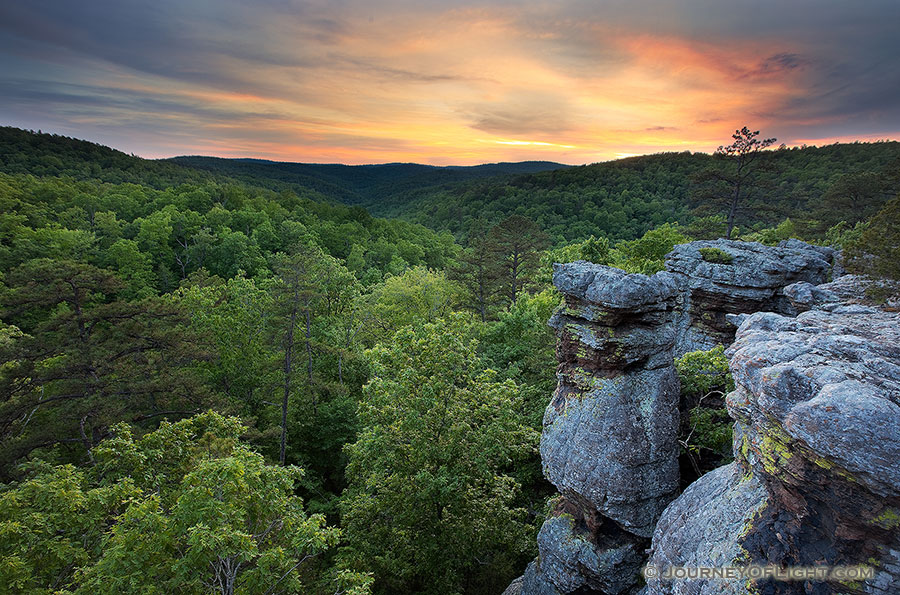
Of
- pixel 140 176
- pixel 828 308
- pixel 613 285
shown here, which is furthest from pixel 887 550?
pixel 140 176

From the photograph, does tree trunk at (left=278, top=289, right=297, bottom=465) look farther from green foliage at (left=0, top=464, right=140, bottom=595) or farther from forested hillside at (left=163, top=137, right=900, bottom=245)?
forested hillside at (left=163, top=137, right=900, bottom=245)

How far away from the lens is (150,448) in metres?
10.2

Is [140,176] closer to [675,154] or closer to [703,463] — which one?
[703,463]

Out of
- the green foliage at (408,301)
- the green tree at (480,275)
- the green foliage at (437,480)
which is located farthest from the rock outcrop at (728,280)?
the green foliage at (408,301)

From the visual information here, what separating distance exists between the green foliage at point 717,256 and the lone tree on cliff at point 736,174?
11.2m

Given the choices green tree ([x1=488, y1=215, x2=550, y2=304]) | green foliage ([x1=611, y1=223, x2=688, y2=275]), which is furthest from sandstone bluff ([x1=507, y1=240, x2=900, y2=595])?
green tree ([x1=488, y1=215, x2=550, y2=304])

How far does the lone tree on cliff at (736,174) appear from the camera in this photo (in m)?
22.3

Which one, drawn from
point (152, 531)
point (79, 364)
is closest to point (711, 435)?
point (152, 531)

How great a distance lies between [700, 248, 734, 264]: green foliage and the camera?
46.7ft

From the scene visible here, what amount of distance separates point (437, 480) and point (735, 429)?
809cm

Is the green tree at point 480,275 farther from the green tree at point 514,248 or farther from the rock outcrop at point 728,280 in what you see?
the rock outcrop at point 728,280

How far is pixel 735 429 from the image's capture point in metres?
6.50

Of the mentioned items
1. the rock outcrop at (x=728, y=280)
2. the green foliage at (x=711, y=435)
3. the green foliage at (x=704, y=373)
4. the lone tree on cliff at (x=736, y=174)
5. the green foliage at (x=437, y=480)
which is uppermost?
the lone tree on cliff at (x=736, y=174)

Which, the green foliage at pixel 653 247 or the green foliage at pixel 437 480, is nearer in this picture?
the green foliage at pixel 437 480
